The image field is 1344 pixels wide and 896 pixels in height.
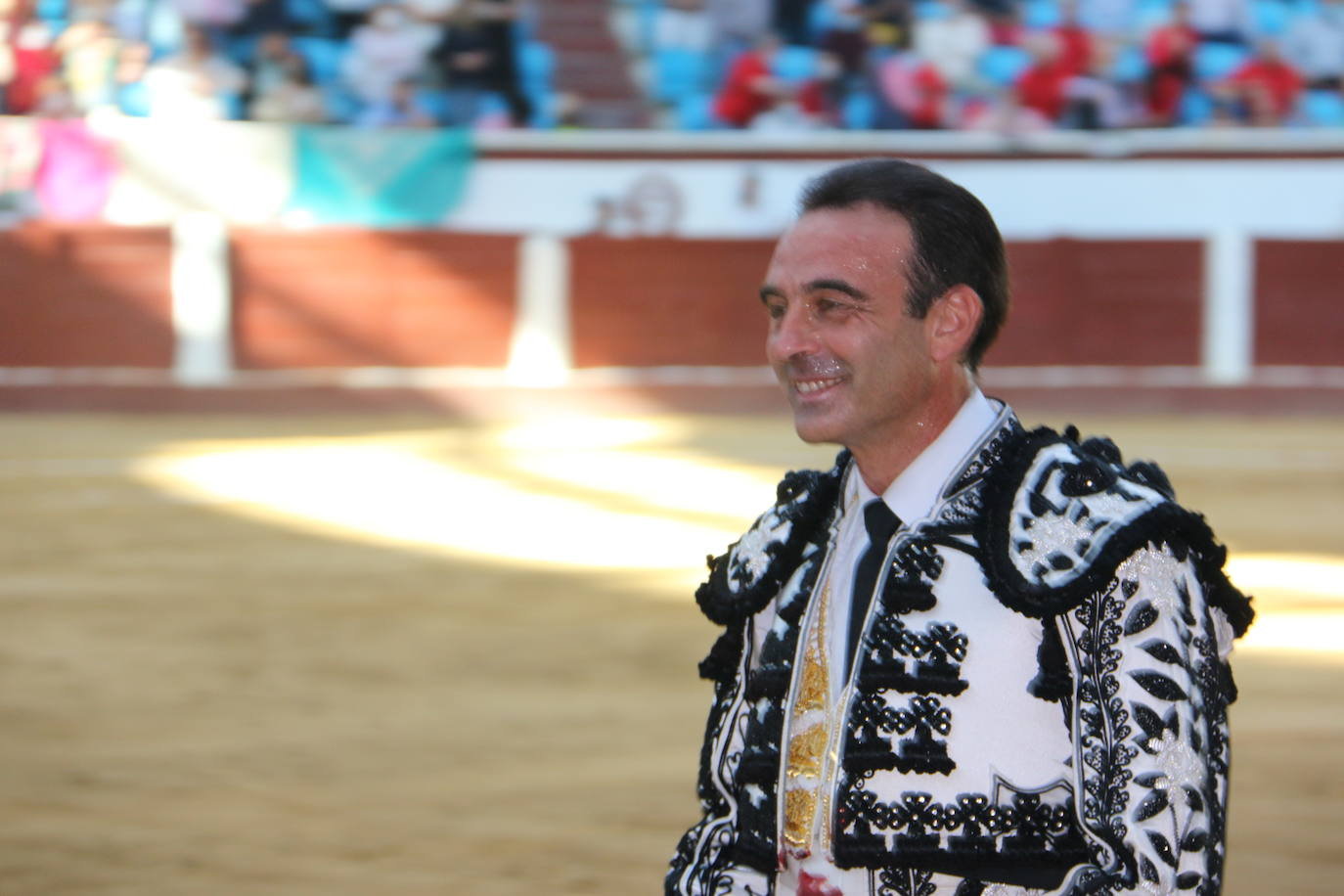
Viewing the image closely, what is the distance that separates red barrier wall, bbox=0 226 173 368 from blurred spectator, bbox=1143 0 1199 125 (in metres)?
5.28

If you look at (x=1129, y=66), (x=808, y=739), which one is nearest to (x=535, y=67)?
(x=1129, y=66)

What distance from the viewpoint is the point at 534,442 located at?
9164 millimetres

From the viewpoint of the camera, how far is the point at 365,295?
10.6m

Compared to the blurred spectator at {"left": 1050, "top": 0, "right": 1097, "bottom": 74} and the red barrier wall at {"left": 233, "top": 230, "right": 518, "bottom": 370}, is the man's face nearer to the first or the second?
the red barrier wall at {"left": 233, "top": 230, "right": 518, "bottom": 370}

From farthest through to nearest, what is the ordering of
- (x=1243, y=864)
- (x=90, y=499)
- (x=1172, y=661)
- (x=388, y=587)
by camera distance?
1. (x=90, y=499)
2. (x=388, y=587)
3. (x=1243, y=864)
4. (x=1172, y=661)

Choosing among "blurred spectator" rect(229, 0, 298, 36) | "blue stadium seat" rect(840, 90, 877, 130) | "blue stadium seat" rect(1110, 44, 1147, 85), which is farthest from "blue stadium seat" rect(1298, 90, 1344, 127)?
"blurred spectator" rect(229, 0, 298, 36)

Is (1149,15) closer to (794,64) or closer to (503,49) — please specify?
(794,64)

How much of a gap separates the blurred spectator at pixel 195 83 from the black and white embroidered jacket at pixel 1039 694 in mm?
9249

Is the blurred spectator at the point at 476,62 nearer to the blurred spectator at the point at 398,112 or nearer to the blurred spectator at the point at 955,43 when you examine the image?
the blurred spectator at the point at 398,112

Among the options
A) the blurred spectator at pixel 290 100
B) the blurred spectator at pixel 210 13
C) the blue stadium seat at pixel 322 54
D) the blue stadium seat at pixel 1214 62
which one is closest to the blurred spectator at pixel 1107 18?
the blue stadium seat at pixel 1214 62

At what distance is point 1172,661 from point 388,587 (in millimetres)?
4528

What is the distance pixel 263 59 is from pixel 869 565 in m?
9.52

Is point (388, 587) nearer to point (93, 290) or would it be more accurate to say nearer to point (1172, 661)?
point (1172, 661)

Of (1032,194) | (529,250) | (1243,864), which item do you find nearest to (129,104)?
(529,250)
